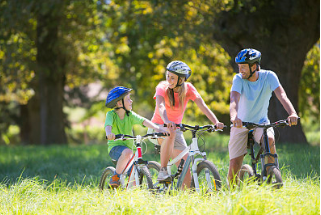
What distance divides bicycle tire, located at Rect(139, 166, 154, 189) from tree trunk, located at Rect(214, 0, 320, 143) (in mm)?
→ 6220

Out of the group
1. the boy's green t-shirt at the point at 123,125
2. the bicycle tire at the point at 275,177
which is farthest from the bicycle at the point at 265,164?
the boy's green t-shirt at the point at 123,125

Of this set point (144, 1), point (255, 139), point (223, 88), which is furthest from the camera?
point (223, 88)

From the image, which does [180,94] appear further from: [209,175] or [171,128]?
[209,175]

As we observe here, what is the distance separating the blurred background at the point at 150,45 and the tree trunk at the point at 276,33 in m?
0.02

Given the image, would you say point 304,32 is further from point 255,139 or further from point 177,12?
point 255,139

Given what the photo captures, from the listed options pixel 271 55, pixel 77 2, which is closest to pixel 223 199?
pixel 271 55

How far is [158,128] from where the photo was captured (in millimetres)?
5133

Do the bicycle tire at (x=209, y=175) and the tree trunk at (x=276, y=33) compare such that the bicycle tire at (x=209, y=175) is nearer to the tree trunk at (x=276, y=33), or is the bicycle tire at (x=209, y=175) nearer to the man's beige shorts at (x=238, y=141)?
the man's beige shorts at (x=238, y=141)

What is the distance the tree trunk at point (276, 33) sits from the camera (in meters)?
10.9

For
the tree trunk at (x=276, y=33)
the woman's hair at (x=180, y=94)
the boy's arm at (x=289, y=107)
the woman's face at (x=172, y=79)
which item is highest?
the tree trunk at (x=276, y=33)

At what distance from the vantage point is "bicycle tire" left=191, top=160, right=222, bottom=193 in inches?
182

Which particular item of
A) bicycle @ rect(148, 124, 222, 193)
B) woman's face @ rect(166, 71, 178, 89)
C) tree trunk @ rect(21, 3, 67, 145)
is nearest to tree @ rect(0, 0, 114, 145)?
tree trunk @ rect(21, 3, 67, 145)

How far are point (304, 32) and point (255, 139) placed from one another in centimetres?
712

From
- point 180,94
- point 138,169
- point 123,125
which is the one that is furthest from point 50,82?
point 138,169
